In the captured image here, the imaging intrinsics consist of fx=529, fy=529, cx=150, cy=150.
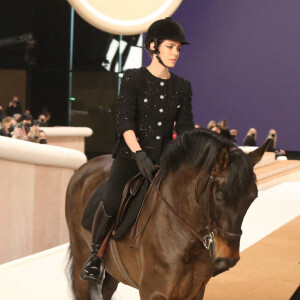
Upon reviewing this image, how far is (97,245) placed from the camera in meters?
3.01

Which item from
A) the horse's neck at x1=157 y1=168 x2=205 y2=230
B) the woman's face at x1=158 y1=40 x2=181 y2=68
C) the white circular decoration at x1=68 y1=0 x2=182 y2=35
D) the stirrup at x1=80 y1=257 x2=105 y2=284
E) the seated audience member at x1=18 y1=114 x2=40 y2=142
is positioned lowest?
the seated audience member at x1=18 y1=114 x2=40 y2=142

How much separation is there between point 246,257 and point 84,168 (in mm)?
3007

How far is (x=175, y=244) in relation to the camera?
251 centimetres

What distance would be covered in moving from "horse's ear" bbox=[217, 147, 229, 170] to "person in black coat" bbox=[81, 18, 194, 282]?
527mm

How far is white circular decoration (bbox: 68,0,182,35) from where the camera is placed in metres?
8.42

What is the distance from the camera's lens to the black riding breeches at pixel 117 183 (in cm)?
288

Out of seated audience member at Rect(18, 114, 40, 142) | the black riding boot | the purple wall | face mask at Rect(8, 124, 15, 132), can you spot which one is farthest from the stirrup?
the purple wall

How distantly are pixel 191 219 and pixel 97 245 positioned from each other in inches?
30.6

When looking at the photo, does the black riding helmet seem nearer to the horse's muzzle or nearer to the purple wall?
the horse's muzzle

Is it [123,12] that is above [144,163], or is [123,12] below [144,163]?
above

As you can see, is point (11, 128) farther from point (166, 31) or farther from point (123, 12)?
point (166, 31)

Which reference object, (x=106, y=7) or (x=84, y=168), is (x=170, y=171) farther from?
(x=106, y=7)

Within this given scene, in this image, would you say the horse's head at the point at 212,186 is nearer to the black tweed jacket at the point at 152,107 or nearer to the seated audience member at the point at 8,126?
the black tweed jacket at the point at 152,107

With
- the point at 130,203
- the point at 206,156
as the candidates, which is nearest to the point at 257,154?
the point at 206,156
